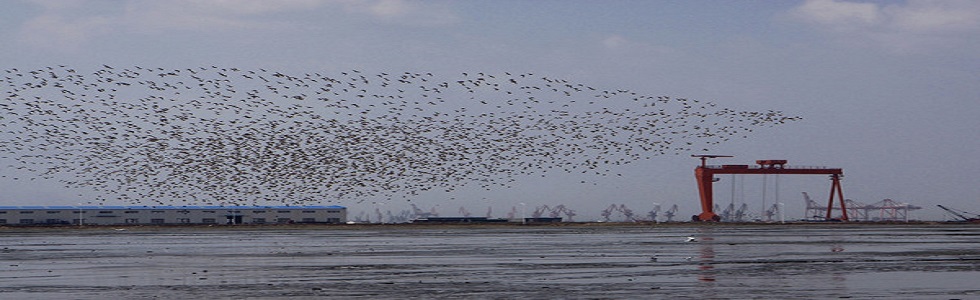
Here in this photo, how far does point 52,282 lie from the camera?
137ft

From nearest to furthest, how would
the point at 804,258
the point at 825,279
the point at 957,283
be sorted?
1. the point at 957,283
2. the point at 825,279
3. the point at 804,258

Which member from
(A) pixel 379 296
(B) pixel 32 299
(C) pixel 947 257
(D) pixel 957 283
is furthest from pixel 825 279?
(B) pixel 32 299

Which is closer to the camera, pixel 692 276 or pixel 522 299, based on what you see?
pixel 522 299

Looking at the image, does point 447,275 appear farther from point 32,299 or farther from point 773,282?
point 32,299

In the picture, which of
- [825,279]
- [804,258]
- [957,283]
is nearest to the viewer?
[957,283]

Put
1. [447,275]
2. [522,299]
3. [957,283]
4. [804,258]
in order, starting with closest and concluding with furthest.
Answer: [522,299]
[957,283]
[447,275]
[804,258]

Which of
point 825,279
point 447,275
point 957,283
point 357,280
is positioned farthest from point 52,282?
point 957,283

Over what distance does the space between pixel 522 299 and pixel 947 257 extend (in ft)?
98.9

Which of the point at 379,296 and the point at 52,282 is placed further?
the point at 52,282

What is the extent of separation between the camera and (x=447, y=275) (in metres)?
44.0

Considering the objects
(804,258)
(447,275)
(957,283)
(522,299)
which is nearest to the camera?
(522,299)

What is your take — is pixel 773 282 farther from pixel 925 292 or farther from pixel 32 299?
pixel 32 299

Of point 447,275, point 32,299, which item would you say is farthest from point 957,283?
point 32,299

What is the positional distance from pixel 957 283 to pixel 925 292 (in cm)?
409
